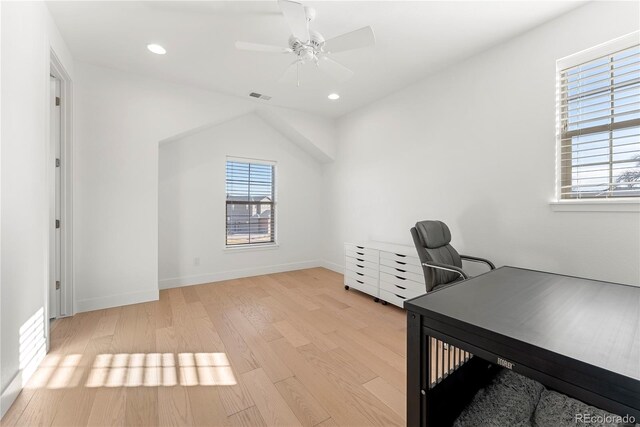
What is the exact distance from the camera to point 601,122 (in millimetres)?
2066

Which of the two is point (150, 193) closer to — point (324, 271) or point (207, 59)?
point (207, 59)

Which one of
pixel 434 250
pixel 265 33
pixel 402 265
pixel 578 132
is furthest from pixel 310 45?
pixel 402 265

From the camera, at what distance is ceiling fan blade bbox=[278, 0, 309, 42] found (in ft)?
5.60

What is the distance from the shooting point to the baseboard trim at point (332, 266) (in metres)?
4.80

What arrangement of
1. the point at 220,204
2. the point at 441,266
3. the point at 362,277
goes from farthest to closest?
the point at 220,204, the point at 362,277, the point at 441,266

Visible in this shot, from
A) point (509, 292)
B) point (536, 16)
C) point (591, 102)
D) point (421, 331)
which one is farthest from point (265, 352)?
A: point (536, 16)

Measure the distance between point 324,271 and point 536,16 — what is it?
4.22 metres

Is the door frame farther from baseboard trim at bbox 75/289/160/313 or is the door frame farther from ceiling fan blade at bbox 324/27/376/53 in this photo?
ceiling fan blade at bbox 324/27/376/53

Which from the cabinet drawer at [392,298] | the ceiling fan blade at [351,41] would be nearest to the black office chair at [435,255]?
the cabinet drawer at [392,298]

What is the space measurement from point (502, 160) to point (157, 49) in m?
3.65

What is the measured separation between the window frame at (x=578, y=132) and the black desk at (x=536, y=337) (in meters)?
0.76

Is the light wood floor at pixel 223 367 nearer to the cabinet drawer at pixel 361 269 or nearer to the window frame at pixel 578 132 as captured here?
the cabinet drawer at pixel 361 269

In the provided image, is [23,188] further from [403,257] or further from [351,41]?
[403,257]

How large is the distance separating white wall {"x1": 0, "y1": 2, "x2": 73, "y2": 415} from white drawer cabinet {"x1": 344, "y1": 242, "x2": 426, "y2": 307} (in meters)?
3.15
